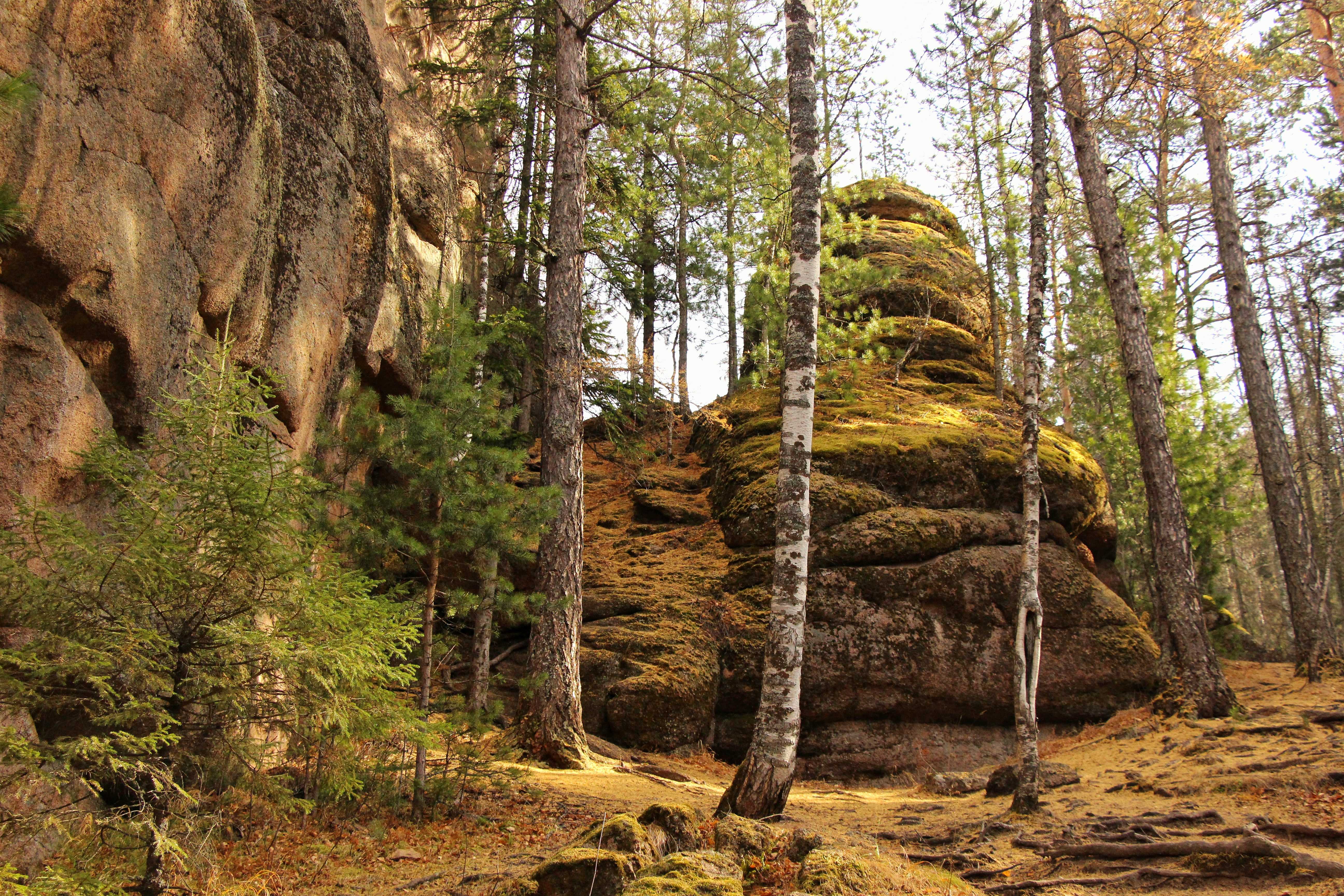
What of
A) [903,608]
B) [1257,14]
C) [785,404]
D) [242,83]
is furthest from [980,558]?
[242,83]

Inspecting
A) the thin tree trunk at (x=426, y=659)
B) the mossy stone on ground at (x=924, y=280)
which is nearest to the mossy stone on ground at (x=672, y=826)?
the thin tree trunk at (x=426, y=659)

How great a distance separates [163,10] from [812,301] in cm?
657

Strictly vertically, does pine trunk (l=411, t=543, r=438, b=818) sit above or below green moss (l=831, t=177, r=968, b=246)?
below

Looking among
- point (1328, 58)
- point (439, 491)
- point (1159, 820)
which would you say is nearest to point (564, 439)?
point (439, 491)

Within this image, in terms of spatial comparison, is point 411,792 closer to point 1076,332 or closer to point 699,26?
point 699,26

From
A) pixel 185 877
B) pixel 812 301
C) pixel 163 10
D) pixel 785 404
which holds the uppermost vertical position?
pixel 163 10

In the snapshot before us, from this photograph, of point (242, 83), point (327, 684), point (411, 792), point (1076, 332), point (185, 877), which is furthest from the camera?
point (1076, 332)

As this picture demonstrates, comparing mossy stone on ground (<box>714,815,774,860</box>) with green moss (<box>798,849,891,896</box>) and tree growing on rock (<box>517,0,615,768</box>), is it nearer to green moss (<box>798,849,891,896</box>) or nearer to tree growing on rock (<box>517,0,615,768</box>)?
green moss (<box>798,849,891,896</box>)

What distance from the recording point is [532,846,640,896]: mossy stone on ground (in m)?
4.80

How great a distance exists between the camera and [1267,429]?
14070 mm

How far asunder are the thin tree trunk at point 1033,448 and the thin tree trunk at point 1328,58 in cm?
854

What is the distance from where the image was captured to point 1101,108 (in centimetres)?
A: 1114

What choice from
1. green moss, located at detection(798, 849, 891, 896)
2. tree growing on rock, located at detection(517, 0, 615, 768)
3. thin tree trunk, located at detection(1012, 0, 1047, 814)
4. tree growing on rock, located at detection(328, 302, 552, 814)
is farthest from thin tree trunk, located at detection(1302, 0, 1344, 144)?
green moss, located at detection(798, 849, 891, 896)

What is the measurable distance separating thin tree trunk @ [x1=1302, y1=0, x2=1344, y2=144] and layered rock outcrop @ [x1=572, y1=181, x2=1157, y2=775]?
7825 millimetres
